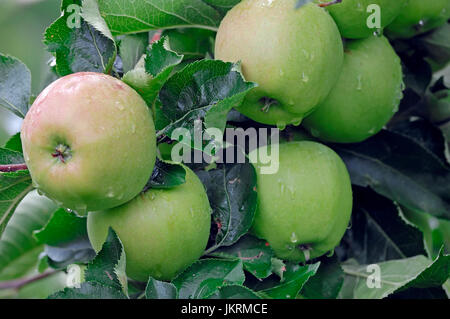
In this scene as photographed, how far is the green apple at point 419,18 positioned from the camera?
50.1 inches

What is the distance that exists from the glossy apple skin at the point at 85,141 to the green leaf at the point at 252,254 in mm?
286

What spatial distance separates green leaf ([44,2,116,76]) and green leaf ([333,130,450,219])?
0.61 metres

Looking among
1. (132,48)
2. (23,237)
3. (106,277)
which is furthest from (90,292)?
(23,237)

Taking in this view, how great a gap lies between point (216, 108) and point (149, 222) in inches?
8.7

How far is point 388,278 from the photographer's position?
1.19m

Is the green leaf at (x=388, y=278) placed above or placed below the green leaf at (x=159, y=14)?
below

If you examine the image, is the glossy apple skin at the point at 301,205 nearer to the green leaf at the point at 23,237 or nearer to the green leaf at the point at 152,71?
the green leaf at the point at 152,71

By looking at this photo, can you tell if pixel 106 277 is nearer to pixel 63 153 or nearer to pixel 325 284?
pixel 63 153

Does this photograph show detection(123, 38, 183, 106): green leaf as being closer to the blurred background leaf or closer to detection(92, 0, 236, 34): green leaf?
detection(92, 0, 236, 34): green leaf

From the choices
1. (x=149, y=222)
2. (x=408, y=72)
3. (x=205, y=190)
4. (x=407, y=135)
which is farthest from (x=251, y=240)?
(x=408, y=72)

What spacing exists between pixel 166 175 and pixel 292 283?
12.0 inches

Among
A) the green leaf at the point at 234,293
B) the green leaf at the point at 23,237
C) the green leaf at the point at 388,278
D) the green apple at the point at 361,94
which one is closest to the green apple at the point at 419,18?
the green apple at the point at 361,94

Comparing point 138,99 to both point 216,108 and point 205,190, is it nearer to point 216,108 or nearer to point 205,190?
point 216,108

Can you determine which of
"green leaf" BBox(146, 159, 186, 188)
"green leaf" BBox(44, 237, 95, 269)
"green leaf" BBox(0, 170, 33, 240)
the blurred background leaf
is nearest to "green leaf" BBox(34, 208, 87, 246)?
"green leaf" BBox(44, 237, 95, 269)
